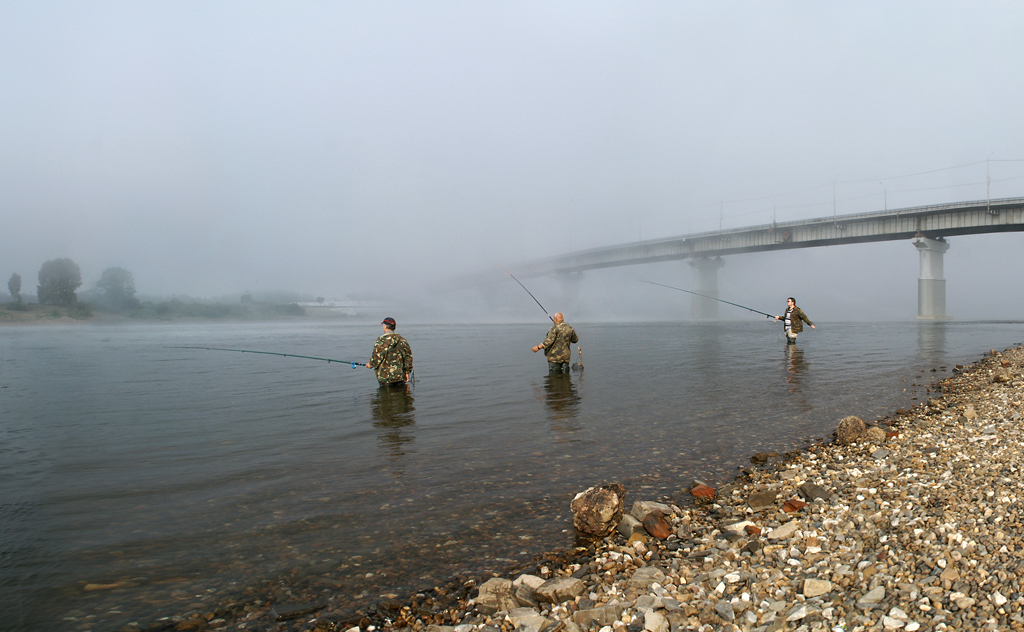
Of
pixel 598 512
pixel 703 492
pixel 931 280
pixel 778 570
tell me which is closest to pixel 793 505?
pixel 703 492

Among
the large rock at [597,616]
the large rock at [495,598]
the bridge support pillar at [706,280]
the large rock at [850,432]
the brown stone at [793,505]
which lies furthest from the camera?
the bridge support pillar at [706,280]

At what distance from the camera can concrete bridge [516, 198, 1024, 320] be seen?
7681cm

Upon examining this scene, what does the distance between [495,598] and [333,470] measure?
4.59 m

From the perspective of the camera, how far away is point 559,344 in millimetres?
18719

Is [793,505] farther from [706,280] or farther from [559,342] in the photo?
[706,280]

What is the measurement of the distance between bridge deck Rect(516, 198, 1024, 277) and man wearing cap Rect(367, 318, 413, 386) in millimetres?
89920

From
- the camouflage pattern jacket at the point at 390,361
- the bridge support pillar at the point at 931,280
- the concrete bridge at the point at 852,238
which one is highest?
the concrete bridge at the point at 852,238

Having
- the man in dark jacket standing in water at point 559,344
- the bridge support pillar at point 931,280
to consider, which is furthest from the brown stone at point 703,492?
the bridge support pillar at point 931,280

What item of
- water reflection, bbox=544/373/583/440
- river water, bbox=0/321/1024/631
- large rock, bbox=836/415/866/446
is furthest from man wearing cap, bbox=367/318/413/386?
large rock, bbox=836/415/866/446

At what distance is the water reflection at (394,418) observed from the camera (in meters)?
9.53

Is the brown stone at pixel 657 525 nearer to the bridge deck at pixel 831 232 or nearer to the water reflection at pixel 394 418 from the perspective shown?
the water reflection at pixel 394 418

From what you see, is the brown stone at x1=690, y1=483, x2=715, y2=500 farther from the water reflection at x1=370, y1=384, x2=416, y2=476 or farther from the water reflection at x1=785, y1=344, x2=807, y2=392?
the water reflection at x1=785, y1=344, x2=807, y2=392

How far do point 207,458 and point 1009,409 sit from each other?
14.0 metres

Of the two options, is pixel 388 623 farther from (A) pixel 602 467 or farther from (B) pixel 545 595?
(A) pixel 602 467
